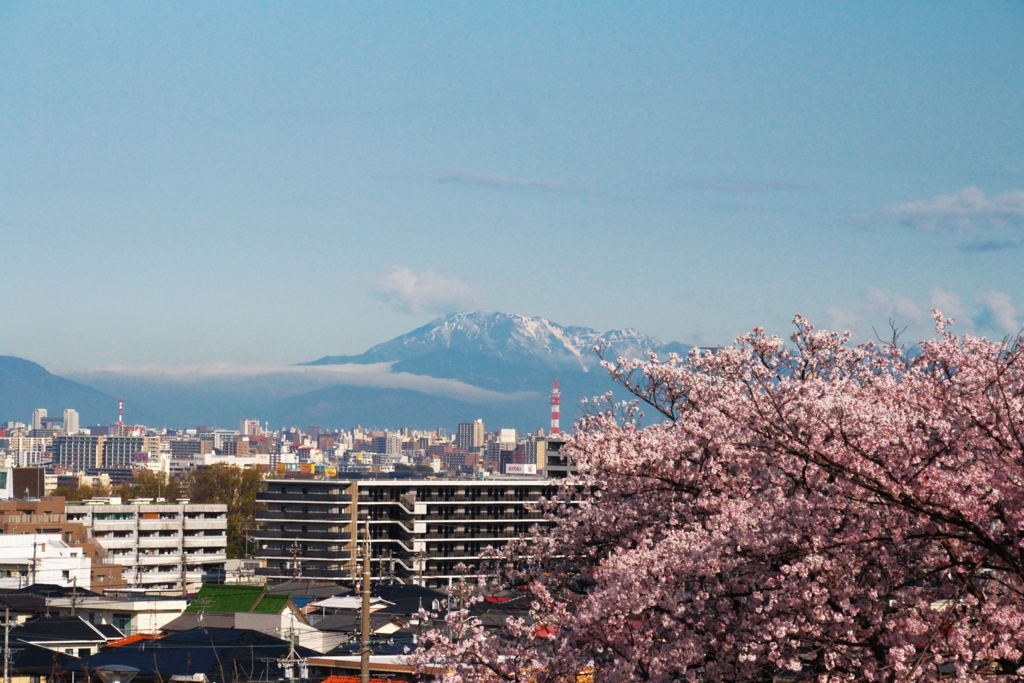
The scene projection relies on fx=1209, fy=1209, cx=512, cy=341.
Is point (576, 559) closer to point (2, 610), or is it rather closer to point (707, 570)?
point (707, 570)

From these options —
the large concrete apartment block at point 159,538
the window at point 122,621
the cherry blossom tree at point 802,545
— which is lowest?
Answer: the large concrete apartment block at point 159,538

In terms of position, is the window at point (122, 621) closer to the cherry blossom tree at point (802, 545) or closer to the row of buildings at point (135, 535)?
the row of buildings at point (135, 535)

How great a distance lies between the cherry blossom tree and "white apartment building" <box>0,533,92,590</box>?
150ft

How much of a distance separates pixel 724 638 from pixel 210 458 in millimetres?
179562

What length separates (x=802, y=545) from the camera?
7426mm

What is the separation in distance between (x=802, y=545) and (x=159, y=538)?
65590mm

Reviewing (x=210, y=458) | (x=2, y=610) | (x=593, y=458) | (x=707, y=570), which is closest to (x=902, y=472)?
(x=707, y=570)

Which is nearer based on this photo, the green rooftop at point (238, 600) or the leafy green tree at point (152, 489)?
the green rooftop at point (238, 600)

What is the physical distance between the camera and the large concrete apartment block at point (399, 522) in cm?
6556

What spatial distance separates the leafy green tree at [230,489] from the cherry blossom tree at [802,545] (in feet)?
257

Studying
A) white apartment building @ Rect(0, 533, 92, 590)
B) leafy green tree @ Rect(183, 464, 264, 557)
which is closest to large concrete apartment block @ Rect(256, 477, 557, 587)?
white apartment building @ Rect(0, 533, 92, 590)

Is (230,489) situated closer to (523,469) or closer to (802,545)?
(523,469)

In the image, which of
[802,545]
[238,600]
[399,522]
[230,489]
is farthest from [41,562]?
[802,545]

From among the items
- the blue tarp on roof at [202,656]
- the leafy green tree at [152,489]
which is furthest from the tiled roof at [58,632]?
the leafy green tree at [152,489]
